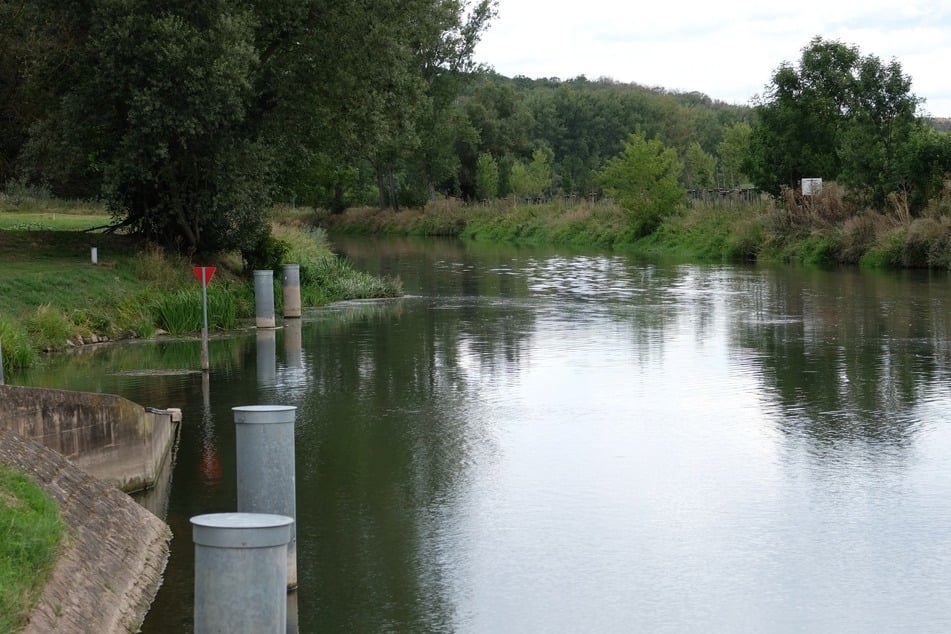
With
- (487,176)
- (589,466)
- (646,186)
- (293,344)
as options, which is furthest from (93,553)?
(487,176)

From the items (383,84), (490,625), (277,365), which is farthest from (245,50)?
(490,625)

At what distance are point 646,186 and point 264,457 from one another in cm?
5745

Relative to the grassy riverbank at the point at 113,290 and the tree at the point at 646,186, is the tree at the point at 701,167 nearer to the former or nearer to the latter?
the tree at the point at 646,186

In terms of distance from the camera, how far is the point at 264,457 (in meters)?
8.80

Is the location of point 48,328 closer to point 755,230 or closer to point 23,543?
point 23,543

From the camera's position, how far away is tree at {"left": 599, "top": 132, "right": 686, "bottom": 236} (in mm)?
62934

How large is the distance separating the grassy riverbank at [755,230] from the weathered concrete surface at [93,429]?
33960mm

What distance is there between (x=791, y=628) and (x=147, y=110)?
2048cm

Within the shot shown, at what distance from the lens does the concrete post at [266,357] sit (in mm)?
19375

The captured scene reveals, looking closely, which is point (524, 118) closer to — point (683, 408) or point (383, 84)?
point (383, 84)

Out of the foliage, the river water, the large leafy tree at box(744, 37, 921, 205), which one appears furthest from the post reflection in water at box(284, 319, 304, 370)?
the large leafy tree at box(744, 37, 921, 205)

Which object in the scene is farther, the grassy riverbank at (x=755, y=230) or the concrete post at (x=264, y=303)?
the grassy riverbank at (x=755, y=230)

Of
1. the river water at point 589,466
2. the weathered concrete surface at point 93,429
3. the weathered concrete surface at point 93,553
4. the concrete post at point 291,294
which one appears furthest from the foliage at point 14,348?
the weathered concrete surface at point 93,553

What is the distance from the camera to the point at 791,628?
28.4ft
